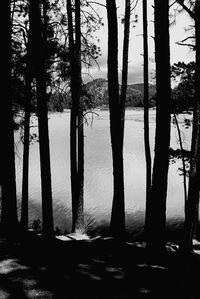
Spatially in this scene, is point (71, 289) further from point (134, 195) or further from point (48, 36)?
point (134, 195)

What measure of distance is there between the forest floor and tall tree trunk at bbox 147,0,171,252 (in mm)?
993

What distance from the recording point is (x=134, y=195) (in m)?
21.4

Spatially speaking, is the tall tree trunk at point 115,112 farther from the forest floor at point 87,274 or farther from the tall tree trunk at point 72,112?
the forest floor at point 87,274

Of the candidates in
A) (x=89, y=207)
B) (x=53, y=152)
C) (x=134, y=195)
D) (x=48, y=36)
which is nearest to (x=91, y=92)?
(x=48, y=36)

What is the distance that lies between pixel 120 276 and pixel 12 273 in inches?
55.0

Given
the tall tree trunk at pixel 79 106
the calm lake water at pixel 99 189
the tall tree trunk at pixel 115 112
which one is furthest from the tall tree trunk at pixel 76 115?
the tall tree trunk at pixel 115 112

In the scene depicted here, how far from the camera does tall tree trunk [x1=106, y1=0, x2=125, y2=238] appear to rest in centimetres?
760

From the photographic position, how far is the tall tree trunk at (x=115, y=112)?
7598 mm

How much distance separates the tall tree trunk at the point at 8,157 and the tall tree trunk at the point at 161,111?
9.38ft

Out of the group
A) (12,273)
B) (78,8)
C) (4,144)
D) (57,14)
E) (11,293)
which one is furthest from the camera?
(57,14)

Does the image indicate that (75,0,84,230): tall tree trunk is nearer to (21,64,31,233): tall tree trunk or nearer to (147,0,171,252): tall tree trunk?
(21,64,31,233): tall tree trunk

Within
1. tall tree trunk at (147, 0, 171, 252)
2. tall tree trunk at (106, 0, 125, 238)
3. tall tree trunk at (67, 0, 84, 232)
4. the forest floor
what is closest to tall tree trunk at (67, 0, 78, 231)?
tall tree trunk at (67, 0, 84, 232)

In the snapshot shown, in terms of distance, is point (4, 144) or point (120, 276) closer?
point (120, 276)

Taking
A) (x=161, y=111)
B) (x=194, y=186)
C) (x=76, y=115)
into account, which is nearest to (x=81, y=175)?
(x=76, y=115)
